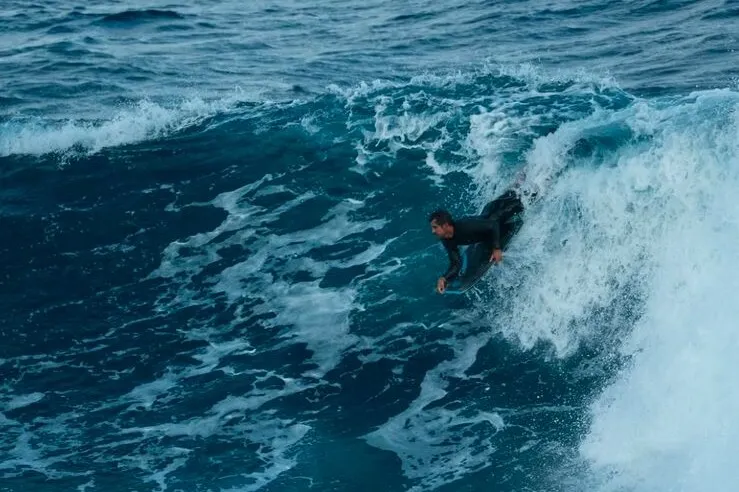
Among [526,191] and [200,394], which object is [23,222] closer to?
[200,394]

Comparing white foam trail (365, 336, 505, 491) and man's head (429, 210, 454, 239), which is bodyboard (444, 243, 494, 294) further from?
white foam trail (365, 336, 505, 491)

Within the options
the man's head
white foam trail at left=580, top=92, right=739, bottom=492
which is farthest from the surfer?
white foam trail at left=580, top=92, right=739, bottom=492

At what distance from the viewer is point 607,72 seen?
21.4 meters

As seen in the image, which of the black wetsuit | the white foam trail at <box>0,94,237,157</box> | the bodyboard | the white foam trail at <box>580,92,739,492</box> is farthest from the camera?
the white foam trail at <box>0,94,237,157</box>

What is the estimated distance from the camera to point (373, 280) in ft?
53.8

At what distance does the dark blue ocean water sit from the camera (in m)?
13.0

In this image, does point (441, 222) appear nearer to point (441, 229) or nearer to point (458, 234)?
point (441, 229)

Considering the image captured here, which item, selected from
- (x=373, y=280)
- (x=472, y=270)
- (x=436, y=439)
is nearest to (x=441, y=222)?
(x=472, y=270)

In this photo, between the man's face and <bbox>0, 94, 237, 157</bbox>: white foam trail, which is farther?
<bbox>0, 94, 237, 157</bbox>: white foam trail

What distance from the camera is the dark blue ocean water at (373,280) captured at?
13.0 meters

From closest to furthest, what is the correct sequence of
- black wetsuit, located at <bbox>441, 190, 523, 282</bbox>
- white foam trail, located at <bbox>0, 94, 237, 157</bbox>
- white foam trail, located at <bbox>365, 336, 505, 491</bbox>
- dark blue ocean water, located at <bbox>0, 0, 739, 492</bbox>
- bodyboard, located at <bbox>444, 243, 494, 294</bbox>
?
1. white foam trail, located at <bbox>365, 336, 505, 491</bbox>
2. dark blue ocean water, located at <bbox>0, 0, 739, 492</bbox>
3. black wetsuit, located at <bbox>441, 190, 523, 282</bbox>
4. bodyboard, located at <bbox>444, 243, 494, 294</bbox>
5. white foam trail, located at <bbox>0, 94, 237, 157</bbox>

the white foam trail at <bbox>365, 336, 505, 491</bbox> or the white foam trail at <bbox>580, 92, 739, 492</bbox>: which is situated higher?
the white foam trail at <bbox>580, 92, 739, 492</bbox>

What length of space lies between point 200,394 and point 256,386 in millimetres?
837

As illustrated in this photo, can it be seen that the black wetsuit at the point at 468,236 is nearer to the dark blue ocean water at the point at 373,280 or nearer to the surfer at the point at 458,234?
the surfer at the point at 458,234
